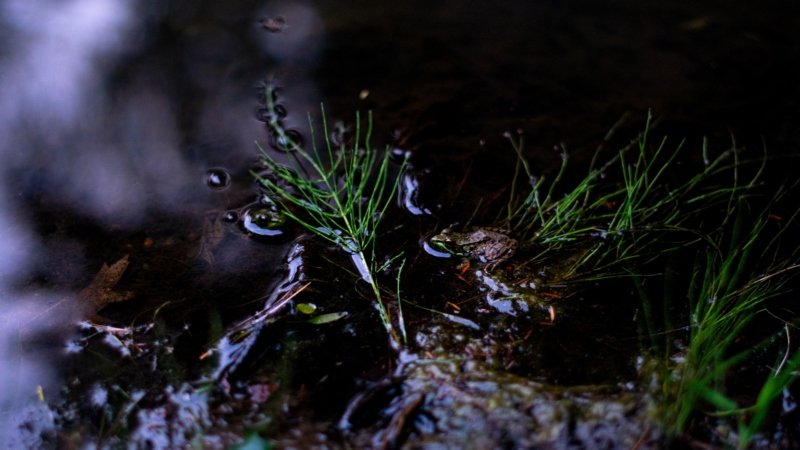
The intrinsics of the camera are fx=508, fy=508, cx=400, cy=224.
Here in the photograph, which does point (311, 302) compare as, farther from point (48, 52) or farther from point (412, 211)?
point (48, 52)

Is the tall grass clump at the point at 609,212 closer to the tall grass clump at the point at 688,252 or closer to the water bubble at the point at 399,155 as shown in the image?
the tall grass clump at the point at 688,252

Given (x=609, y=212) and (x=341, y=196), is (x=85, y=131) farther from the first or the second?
(x=609, y=212)

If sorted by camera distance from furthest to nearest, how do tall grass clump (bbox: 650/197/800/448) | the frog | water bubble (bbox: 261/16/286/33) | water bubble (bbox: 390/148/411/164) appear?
water bubble (bbox: 261/16/286/33), water bubble (bbox: 390/148/411/164), the frog, tall grass clump (bbox: 650/197/800/448)

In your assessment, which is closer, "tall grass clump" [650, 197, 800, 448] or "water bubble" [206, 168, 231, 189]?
"tall grass clump" [650, 197, 800, 448]

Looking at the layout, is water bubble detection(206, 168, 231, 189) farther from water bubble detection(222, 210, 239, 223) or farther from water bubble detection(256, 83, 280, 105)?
water bubble detection(256, 83, 280, 105)

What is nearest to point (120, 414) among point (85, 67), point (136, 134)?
point (136, 134)

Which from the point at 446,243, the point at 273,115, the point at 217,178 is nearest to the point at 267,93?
the point at 273,115

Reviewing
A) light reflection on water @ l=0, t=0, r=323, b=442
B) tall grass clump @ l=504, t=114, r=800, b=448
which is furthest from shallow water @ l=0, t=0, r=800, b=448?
tall grass clump @ l=504, t=114, r=800, b=448

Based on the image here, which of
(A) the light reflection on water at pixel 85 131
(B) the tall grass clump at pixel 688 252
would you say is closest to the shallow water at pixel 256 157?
(A) the light reflection on water at pixel 85 131
